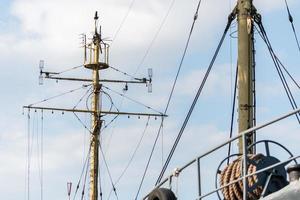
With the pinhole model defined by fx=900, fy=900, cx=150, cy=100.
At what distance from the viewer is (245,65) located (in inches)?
757

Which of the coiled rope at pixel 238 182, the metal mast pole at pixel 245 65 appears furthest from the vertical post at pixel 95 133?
the coiled rope at pixel 238 182

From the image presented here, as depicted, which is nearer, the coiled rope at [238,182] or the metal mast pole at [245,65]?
the coiled rope at [238,182]

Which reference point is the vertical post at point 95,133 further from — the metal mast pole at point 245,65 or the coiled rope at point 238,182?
the coiled rope at point 238,182

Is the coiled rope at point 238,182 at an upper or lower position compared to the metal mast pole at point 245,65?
lower

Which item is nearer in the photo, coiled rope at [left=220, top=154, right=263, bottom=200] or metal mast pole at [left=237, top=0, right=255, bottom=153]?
coiled rope at [left=220, top=154, right=263, bottom=200]

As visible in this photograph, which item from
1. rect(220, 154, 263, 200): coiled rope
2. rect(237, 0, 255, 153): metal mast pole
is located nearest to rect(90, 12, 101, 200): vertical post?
rect(237, 0, 255, 153): metal mast pole

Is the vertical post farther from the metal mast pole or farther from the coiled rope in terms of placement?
the coiled rope

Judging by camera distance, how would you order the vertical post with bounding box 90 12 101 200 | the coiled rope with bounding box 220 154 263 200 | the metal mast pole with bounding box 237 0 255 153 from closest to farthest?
the coiled rope with bounding box 220 154 263 200 < the metal mast pole with bounding box 237 0 255 153 < the vertical post with bounding box 90 12 101 200

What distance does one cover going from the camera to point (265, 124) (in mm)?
12008

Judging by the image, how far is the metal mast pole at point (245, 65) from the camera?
18781mm

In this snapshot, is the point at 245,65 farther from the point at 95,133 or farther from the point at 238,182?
the point at 95,133

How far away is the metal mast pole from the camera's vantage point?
18.8 meters

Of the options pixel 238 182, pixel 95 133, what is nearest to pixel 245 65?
pixel 238 182

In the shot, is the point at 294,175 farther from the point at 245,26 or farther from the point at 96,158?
the point at 96,158
